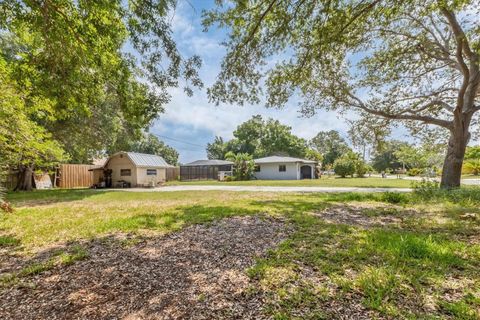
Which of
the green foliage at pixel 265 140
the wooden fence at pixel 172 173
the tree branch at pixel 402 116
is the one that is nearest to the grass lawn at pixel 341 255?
the tree branch at pixel 402 116

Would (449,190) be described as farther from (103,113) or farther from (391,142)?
(103,113)

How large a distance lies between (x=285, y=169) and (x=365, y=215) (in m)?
21.6

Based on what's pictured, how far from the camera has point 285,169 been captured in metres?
27.1

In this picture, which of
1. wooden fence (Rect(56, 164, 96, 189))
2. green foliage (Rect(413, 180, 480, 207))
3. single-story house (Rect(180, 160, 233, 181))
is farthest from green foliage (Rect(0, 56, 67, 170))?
single-story house (Rect(180, 160, 233, 181))

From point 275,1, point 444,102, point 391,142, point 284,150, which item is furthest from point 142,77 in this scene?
point 284,150

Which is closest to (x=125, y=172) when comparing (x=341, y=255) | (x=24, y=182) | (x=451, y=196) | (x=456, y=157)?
(x=24, y=182)

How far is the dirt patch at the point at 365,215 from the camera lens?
4.93 m

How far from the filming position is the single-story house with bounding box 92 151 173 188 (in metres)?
18.1

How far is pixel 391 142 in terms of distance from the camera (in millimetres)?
12172

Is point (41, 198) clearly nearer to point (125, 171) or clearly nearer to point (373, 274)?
point (125, 171)

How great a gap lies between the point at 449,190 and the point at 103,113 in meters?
16.3

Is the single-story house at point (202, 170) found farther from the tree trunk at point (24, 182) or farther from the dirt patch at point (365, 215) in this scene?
the dirt patch at point (365, 215)

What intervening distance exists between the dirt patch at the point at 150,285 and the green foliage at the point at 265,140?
1429 inches

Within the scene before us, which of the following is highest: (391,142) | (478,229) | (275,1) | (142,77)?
(275,1)
